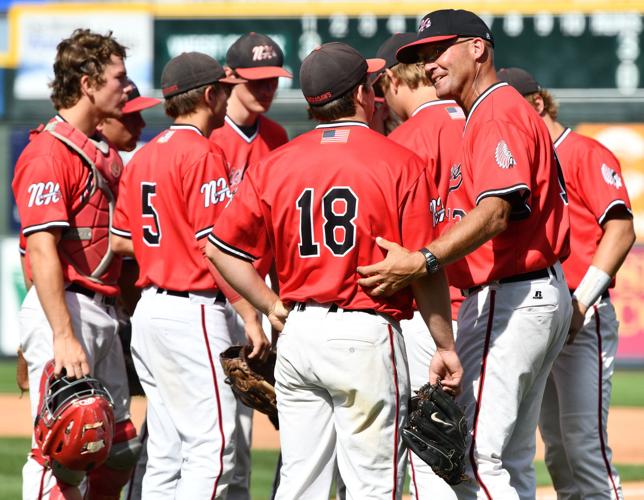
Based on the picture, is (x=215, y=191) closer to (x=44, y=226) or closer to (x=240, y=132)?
(x=44, y=226)

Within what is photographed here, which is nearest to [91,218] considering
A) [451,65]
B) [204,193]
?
[204,193]

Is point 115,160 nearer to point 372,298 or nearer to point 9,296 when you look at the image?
point 372,298

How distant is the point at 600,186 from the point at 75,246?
2062 mm

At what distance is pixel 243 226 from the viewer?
3393 millimetres

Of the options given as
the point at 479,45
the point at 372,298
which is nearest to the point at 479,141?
the point at 479,45

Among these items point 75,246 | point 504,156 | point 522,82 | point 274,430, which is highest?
point 522,82

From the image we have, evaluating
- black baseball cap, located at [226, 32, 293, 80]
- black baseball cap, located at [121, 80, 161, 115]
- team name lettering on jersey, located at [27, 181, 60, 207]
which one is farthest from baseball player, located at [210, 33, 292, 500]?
team name lettering on jersey, located at [27, 181, 60, 207]

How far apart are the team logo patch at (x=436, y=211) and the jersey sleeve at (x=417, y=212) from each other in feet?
0.11

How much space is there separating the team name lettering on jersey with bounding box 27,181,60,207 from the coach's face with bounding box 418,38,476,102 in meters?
1.40

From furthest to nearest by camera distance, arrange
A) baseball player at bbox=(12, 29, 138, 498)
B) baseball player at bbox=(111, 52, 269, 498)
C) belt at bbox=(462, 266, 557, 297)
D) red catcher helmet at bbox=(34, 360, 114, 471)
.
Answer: baseball player at bbox=(111, 52, 269, 498) → baseball player at bbox=(12, 29, 138, 498) → red catcher helmet at bbox=(34, 360, 114, 471) → belt at bbox=(462, 266, 557, 297)

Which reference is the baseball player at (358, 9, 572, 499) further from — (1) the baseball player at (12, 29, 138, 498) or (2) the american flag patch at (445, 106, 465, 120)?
(1) the baseball player at (12, 29, 138, 498)

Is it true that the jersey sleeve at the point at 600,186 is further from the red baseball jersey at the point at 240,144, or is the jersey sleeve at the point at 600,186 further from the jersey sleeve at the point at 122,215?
the jersey sleeve at the point at 122,215

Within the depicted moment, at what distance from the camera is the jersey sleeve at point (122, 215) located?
4.18 m

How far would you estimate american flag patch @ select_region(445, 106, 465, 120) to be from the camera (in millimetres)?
4121
